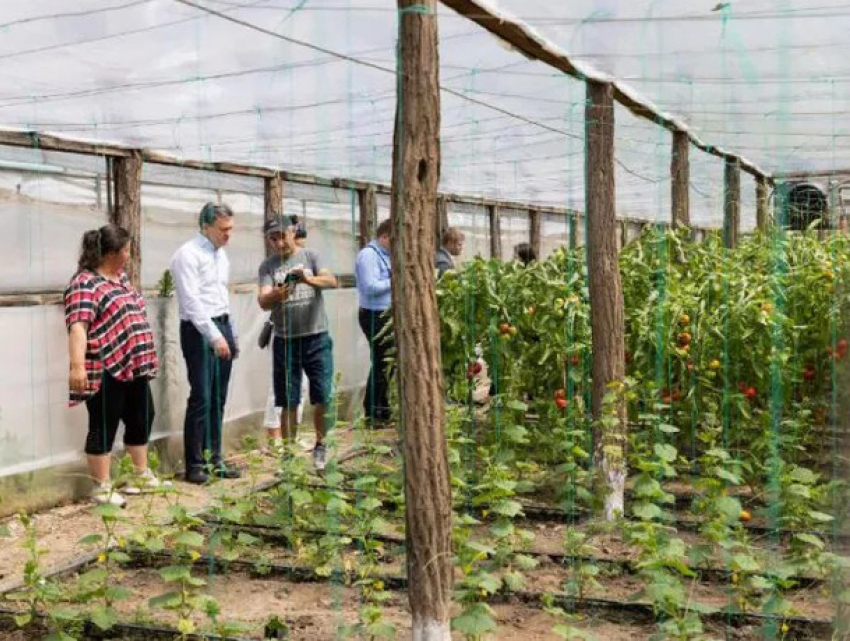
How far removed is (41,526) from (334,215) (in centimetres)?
454

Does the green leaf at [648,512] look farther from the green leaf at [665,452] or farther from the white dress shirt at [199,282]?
the white dress shirt at [199,282]

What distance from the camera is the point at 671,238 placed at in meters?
5.79

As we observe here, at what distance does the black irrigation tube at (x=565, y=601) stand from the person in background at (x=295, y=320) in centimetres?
154

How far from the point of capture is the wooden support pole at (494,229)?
11.9 m

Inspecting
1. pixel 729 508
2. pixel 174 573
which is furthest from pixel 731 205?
pixel 174 573

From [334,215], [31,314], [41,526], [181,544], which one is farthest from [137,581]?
[334,215]

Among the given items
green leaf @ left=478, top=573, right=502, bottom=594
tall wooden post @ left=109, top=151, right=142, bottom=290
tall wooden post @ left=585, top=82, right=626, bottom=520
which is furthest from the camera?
tall wooden post @ left=109, top=151, right=142, bottom=290

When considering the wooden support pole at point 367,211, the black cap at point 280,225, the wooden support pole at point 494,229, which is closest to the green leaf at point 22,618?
the black cap at point 280,225

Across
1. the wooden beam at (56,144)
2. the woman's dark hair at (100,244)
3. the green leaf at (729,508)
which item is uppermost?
the wooden beam at (56,144)

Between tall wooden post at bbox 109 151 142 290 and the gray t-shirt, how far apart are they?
0.77m

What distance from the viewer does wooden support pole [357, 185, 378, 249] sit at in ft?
29.2

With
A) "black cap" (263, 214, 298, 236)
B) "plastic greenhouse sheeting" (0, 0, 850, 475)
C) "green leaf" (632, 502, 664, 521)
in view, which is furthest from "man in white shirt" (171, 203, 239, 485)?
"green leaf" (632, 502, 664, 521)

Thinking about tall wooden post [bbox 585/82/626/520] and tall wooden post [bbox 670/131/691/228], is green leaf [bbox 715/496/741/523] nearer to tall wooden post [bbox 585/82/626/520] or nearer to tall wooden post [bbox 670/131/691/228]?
tall wooden post [bbox 585/82/626/520]

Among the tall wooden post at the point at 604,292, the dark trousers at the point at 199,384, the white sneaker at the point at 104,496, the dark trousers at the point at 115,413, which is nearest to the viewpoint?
the tall wooden post at the point at 604,292
